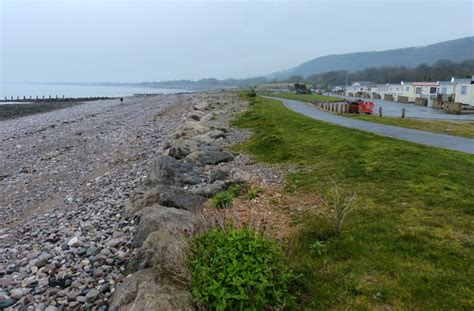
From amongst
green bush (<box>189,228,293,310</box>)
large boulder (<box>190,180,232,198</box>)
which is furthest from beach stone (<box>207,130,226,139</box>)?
green bush (<box>189,228,293,310</box>)

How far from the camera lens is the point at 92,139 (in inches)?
1062

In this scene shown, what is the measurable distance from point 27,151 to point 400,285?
24.5m

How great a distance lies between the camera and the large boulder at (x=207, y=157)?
13908mm

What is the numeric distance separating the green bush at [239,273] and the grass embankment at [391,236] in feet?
2.16

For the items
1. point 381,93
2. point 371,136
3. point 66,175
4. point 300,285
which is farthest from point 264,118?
point 381,93

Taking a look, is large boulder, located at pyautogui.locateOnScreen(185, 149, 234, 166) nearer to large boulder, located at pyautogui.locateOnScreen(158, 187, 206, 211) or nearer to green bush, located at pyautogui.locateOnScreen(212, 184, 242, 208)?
green bush, located at pyautogui.locateOnScreen(212, 184, 242, 208)

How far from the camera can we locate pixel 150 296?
4684mm

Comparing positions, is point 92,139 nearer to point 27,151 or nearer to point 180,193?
point 27,151

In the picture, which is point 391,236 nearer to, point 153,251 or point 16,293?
point 153,251

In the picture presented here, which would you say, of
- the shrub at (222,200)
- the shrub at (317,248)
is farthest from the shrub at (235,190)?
the shrub at (317,248)

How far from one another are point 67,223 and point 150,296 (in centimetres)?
616

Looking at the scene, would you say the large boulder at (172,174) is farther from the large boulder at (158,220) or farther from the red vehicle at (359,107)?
the red vehicle at (359,107)

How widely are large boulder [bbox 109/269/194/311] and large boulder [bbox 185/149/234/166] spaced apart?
28.6 feet

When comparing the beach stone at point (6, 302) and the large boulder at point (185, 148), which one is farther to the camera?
the large boulder at point (185, 148)
